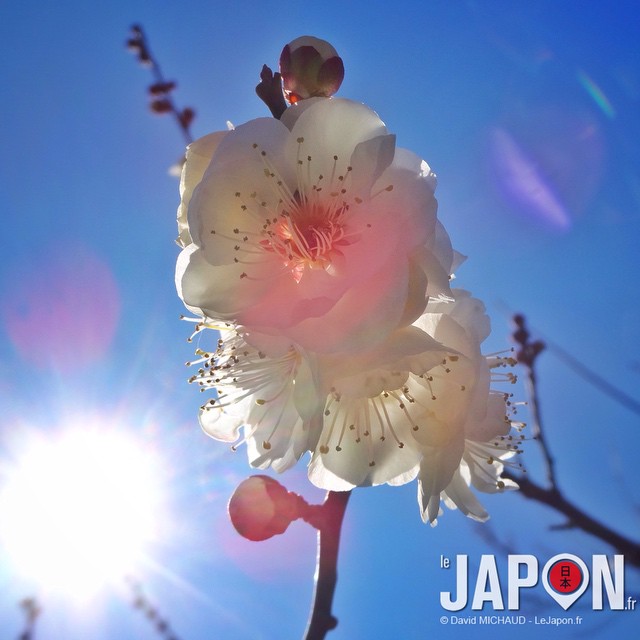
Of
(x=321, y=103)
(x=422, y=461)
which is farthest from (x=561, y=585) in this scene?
(x=321, y=103)

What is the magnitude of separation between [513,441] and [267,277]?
68 cm

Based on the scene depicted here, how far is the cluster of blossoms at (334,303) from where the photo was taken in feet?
3.36

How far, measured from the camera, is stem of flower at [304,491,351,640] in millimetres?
1106

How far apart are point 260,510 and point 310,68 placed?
94cm

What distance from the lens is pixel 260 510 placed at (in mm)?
1249

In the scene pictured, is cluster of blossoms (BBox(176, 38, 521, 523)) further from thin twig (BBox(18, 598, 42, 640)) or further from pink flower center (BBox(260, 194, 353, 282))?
thin twig (BBox(18, 598, 42, 640))

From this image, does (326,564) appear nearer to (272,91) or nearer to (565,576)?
(272,91)

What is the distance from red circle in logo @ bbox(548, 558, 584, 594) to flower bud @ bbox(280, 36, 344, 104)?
202 cm

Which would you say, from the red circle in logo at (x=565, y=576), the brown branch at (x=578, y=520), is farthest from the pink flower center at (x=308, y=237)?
the red circle in logo at (x=565, y=576)

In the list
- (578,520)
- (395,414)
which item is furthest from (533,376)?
(395,414)

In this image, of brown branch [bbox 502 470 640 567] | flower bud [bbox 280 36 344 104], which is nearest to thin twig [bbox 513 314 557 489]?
brown branch [bbox 502 470 640 567]

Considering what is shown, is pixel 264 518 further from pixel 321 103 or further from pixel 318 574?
pixel 321 103

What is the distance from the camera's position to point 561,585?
230cm

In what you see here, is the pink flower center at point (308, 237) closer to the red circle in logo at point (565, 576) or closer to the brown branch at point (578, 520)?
the brown branch at point (578, 520)
